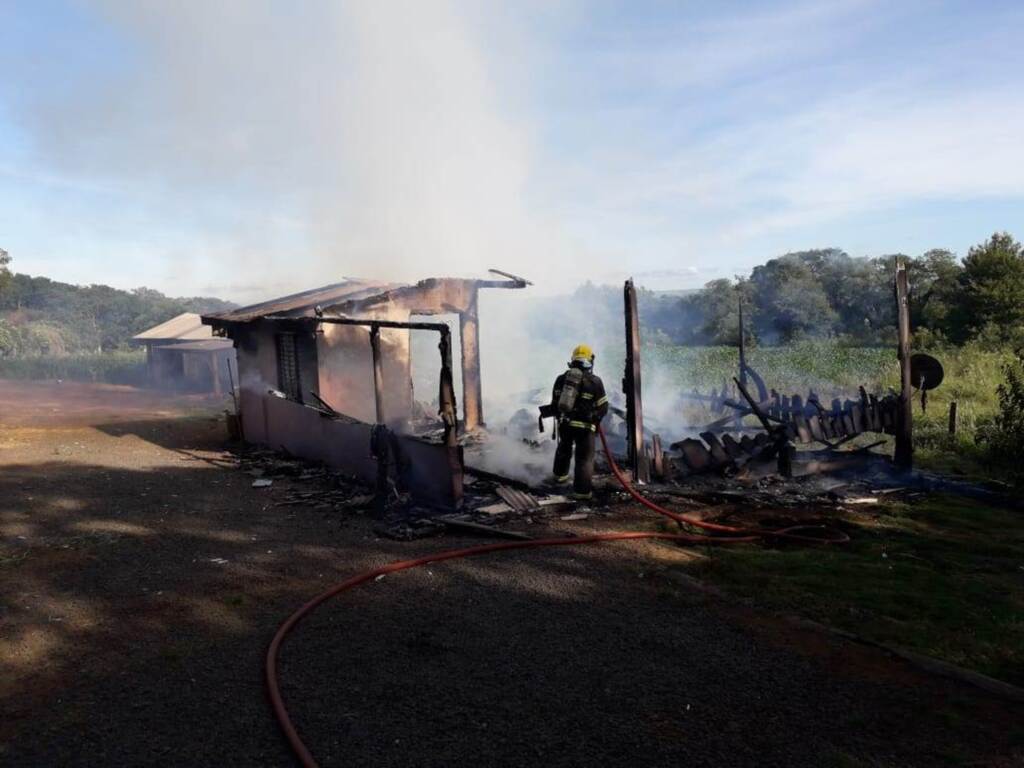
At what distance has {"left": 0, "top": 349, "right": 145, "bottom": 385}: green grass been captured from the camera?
125 feet

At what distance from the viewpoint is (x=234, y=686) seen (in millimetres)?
4875

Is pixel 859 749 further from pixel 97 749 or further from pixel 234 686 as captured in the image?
pixel 97 749

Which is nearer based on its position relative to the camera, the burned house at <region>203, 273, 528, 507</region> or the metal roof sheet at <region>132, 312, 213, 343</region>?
the burned house at <region>203, 273, 528, 507</region>

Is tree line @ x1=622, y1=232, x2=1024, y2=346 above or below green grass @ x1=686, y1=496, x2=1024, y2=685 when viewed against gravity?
above

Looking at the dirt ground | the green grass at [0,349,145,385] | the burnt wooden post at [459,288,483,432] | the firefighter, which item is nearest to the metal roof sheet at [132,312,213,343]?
the green grass at [0,349,145,385]

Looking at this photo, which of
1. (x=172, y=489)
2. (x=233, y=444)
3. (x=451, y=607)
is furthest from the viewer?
(x=233, y=444)

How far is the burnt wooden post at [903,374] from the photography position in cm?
1066

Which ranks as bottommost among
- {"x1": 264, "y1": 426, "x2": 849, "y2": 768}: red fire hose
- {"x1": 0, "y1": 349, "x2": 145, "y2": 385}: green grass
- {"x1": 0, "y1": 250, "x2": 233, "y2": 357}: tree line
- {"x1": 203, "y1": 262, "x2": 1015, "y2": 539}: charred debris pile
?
{"x1": 264, "y1": 426, "x2": 849, "y2": 768}: red fire hose

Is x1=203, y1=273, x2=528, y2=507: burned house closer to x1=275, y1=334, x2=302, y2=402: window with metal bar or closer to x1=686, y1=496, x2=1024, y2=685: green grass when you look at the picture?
x1=275, y1=334, x2=302, y2=402: window with metal bar

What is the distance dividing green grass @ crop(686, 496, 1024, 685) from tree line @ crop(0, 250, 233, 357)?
51.3 meters

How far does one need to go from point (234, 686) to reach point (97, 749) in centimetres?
90

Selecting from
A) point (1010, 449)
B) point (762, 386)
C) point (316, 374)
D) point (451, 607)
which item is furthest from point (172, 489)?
point (1010, 449)

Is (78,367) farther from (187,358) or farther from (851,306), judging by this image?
(851,306)

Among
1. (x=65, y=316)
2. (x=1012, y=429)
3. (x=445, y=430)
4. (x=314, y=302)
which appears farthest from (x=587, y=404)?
(x=65, y=316)
